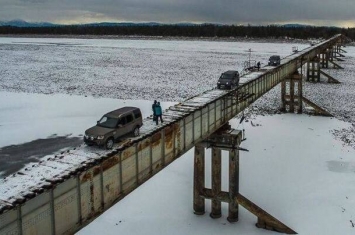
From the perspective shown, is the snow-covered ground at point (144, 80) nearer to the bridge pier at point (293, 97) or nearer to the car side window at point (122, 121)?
the bridge pier at point (293, 97)

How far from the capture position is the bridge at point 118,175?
11.3 metres

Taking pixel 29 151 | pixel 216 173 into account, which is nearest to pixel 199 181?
pixel 216 173

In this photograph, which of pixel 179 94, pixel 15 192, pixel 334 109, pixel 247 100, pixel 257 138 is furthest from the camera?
pixel 179 94

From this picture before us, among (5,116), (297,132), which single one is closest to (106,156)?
(297,132)

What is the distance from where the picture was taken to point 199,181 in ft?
74.3

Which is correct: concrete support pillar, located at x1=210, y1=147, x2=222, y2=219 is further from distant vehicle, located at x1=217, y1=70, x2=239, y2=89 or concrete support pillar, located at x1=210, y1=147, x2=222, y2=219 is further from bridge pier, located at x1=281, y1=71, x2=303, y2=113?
bridge pier, located at x1=281, y1=71, x2=303, y2=113

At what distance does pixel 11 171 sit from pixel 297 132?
23.1m

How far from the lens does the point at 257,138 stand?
34781 millimetres

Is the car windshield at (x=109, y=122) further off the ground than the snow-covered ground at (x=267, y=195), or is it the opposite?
the car windshield at (x=109, y=122)

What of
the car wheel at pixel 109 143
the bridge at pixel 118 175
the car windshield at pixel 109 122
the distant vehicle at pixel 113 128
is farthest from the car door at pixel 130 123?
the car wheel at pixel 109 143

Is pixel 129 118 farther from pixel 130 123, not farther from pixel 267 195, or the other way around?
pixel 267 195

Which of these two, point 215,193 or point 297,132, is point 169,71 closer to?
point 297,132

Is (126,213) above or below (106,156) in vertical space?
below

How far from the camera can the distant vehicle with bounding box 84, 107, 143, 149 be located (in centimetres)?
Answer: 1573
